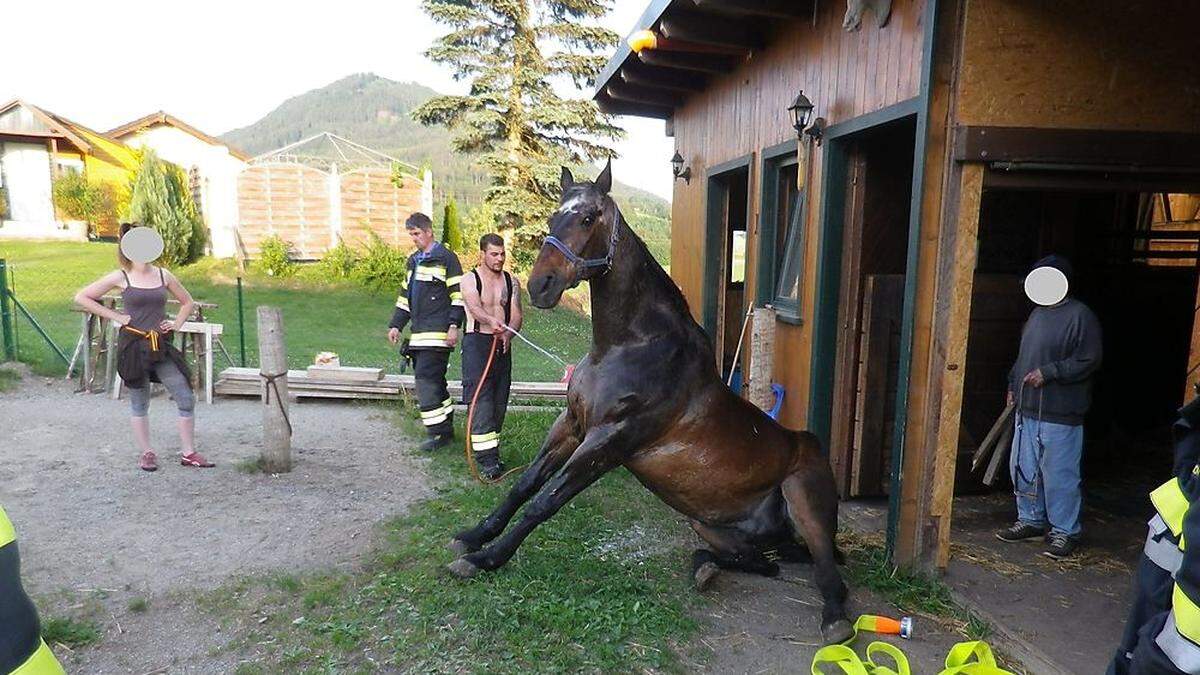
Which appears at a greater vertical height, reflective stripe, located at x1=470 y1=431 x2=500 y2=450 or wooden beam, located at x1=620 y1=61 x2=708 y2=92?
wooden beam, located at x1=620 y1=61 x2=708 y2=92

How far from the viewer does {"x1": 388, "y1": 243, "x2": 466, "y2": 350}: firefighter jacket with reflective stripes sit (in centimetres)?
610

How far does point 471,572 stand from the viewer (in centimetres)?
354

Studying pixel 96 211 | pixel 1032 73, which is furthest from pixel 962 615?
pixel 96 211

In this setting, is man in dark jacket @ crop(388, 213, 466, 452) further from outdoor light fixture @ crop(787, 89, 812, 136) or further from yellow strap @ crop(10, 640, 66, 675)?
yellow strap @ crop(10, 640, 66, 675)

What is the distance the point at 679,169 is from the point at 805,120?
3.76 meters

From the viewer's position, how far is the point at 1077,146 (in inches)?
138

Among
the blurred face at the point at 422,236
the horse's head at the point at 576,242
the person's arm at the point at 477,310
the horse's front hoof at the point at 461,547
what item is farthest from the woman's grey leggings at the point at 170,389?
the horse's head at the point at 576,242

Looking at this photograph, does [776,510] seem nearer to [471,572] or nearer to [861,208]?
[471,572]

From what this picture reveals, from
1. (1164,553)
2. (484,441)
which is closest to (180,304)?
(484,441)

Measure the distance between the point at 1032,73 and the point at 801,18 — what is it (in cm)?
209

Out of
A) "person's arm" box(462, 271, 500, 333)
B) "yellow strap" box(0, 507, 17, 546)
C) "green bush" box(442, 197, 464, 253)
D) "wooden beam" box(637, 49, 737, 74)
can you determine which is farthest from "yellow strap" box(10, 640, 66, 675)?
"green bush" box(442, 197, 464, 253)

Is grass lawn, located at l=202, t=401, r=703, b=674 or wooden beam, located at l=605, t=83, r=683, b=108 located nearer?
grass lawn, located at l=202, t=401, r=703, b=674

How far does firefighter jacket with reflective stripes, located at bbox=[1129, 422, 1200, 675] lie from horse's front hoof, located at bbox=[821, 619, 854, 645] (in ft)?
6.04

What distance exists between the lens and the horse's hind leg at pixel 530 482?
3633 millimetres
